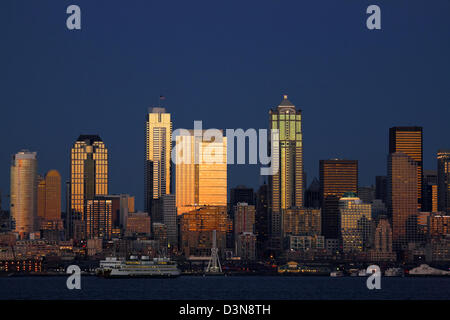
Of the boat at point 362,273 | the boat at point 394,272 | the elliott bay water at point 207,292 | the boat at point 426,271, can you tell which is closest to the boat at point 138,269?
the elliott bay water at point 207,292

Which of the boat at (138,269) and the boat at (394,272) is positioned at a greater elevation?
the boat at (138,269)

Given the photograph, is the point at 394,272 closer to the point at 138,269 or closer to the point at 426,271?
the point at 426,271

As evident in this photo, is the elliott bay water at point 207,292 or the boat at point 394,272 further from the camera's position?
the boat at point 394,272

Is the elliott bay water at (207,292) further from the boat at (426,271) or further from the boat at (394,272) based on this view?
the boat at (426,271)

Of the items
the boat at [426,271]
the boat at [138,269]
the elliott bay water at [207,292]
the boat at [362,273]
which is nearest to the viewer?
the elliott bay water at [207,292]
